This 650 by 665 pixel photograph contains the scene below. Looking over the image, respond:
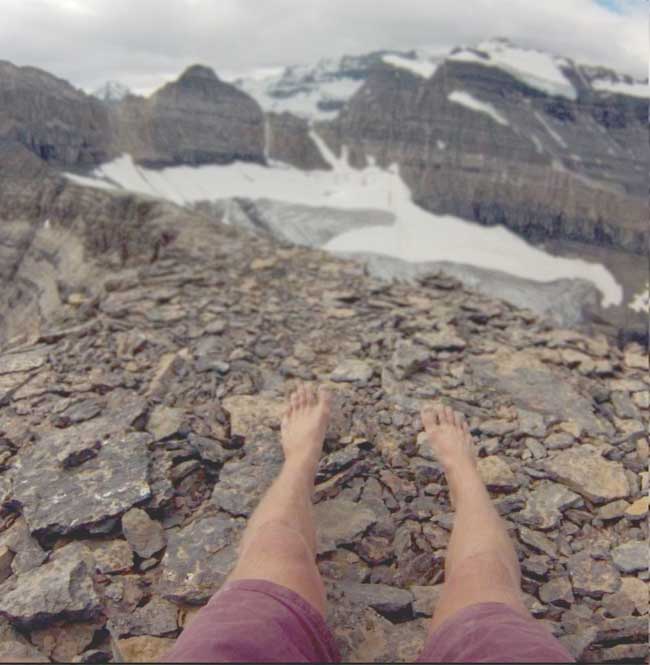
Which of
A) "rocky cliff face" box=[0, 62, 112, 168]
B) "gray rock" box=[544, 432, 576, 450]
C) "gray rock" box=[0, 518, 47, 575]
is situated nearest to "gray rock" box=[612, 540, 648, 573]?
"gray rock" box=[544, 432, 576, 450]

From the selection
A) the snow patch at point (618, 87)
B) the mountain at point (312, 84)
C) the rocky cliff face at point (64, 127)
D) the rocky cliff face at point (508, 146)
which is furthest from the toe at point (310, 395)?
the mountain at point (312, 84)

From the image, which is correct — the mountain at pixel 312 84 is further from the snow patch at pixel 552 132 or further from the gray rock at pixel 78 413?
the gray rock at pixel 78 413

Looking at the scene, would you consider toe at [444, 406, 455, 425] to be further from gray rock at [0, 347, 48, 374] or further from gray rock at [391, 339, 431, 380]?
gray rock at [0, 347, 48, 374]

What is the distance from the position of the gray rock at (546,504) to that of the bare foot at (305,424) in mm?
831

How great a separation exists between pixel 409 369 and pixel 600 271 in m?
43.6

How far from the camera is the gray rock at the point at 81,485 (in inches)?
86.0

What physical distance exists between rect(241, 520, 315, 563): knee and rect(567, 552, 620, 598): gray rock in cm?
93

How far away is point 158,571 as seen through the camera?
2.04 m

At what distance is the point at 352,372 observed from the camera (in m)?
3.42

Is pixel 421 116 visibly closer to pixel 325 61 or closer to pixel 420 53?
pixel 420 53

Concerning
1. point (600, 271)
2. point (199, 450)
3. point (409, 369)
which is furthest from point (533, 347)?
point (600, 271)

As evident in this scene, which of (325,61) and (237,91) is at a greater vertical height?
(325,61)

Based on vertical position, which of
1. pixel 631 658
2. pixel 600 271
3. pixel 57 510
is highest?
pixel 57 510

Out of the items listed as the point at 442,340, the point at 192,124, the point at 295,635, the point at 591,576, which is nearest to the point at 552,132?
the point at 192,124
